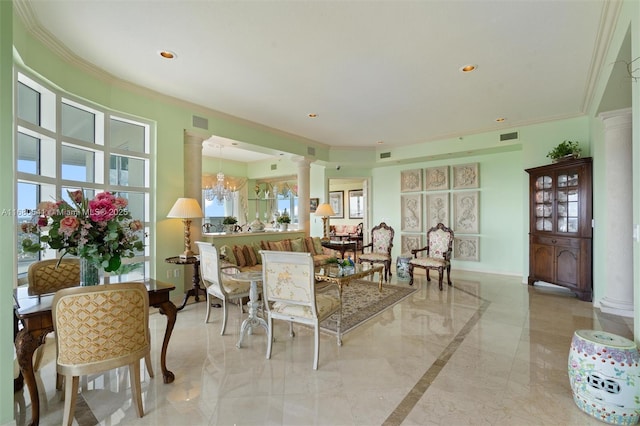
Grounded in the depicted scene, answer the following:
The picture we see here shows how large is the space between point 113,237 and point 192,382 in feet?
4.10

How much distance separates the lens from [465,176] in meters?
6.75

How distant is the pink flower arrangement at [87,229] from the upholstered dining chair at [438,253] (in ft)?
15.2

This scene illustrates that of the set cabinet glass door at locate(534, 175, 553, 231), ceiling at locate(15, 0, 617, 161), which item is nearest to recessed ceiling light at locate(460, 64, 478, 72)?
ceiling at locate(15, 0, 617, 161)

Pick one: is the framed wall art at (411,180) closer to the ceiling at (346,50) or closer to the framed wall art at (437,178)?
the framed wall art at (437,178)

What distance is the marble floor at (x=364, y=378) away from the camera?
1.93 meters

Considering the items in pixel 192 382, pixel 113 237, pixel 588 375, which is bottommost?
Answer: pixel 192 382

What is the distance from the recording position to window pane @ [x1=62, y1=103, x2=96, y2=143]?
3.47 metres

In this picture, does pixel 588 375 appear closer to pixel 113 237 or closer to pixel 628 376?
pixel 628 376

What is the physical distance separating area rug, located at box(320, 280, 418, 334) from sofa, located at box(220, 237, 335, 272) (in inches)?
28.3

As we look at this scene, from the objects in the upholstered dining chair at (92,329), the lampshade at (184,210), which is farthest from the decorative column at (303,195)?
the upholstered dining chair at (92,329)

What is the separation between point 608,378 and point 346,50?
3262 mm

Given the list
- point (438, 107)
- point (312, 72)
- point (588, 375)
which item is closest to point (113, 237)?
point (312, 72)

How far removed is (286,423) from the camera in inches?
A: 72.9

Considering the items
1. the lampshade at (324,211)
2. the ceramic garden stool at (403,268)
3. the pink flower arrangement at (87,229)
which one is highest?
the lampshade at (324,211)
